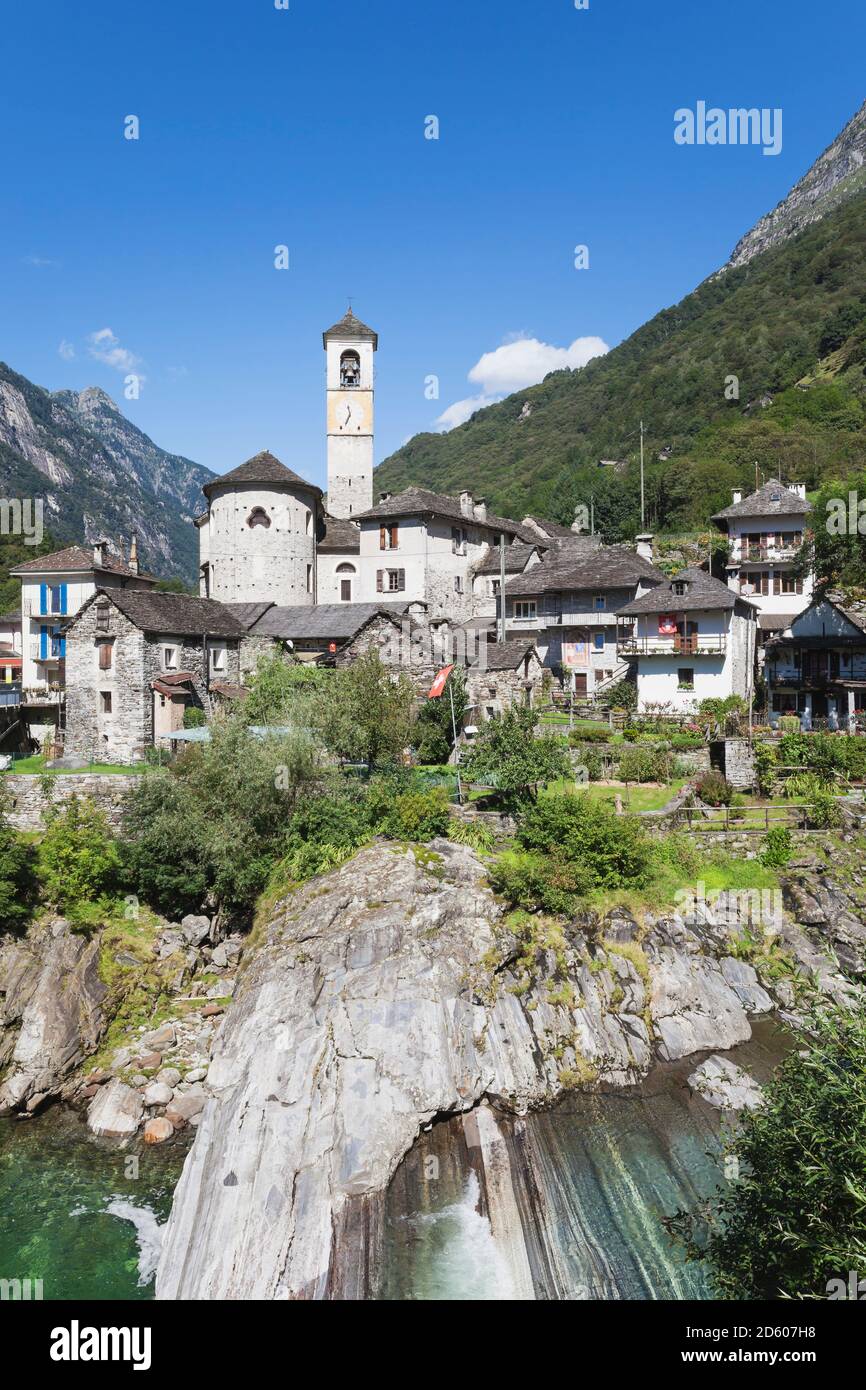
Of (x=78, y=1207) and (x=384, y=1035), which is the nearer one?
(x=78, y=1207)

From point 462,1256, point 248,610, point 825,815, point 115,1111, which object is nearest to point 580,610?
point 248,610

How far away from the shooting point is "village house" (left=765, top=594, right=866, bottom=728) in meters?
38.5

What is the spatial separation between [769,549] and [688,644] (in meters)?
14.6

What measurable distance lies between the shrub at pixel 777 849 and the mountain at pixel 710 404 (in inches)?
2173

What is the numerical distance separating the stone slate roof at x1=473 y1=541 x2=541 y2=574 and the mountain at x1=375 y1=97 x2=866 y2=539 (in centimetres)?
2782

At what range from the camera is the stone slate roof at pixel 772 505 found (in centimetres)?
5047

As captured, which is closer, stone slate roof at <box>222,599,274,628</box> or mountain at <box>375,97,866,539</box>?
stone slate roof at <box>222,599,274,628</box>

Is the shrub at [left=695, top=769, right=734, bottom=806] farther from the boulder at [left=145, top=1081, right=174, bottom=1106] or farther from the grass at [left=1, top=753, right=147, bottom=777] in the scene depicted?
the grass at [left=1, top=753, right=147, bottom=777]

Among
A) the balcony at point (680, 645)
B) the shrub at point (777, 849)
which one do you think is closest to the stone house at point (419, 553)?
the balcony at point (680, 645)

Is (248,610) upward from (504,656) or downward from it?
upward

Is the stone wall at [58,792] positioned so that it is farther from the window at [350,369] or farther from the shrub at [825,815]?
the window at [350,369]

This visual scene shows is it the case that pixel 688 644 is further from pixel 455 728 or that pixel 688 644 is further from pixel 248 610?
pixel 248 610

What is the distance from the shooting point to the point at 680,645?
136 feet

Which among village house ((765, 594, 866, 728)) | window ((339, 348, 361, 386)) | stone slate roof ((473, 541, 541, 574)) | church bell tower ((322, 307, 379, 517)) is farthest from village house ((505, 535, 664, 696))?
window ((339, 348, 361, 386))
